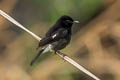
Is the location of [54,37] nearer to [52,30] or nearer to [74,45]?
[52,30]

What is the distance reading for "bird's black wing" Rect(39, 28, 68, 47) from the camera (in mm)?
4277

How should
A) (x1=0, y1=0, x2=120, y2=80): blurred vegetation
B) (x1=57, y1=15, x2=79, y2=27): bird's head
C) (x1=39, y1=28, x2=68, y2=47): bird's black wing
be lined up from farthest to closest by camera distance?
1. (x1=57, y1=15, x2=79, y2=27): bird's head
2. (x1=39, y1=28, x2=68, y2=47): bird's black wing
3. (x1=0, y1=0, x2=120, y2=80): blurred vegetation

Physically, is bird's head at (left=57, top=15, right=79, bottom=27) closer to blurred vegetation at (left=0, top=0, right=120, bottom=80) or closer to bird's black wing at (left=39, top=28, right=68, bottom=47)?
bird's black wing at (left=39, top=28, right=68, bottom=47)

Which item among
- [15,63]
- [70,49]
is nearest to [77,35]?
[70,49]

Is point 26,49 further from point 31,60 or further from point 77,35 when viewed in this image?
point 77,35

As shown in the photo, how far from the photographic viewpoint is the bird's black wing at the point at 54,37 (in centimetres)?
428

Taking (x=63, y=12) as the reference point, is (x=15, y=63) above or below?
below

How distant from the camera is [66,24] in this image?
15.3ft

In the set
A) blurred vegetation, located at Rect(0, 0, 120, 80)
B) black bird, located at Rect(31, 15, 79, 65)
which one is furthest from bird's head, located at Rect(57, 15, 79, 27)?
blurred vegetation, located at Rect(0, 0, 120, 80)

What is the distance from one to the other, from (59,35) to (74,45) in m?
0.27

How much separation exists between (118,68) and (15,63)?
667 mm

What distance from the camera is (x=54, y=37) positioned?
4.47 m

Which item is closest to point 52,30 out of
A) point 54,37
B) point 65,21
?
point 54,37

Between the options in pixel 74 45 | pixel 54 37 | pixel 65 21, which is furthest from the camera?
pixel 65 21
